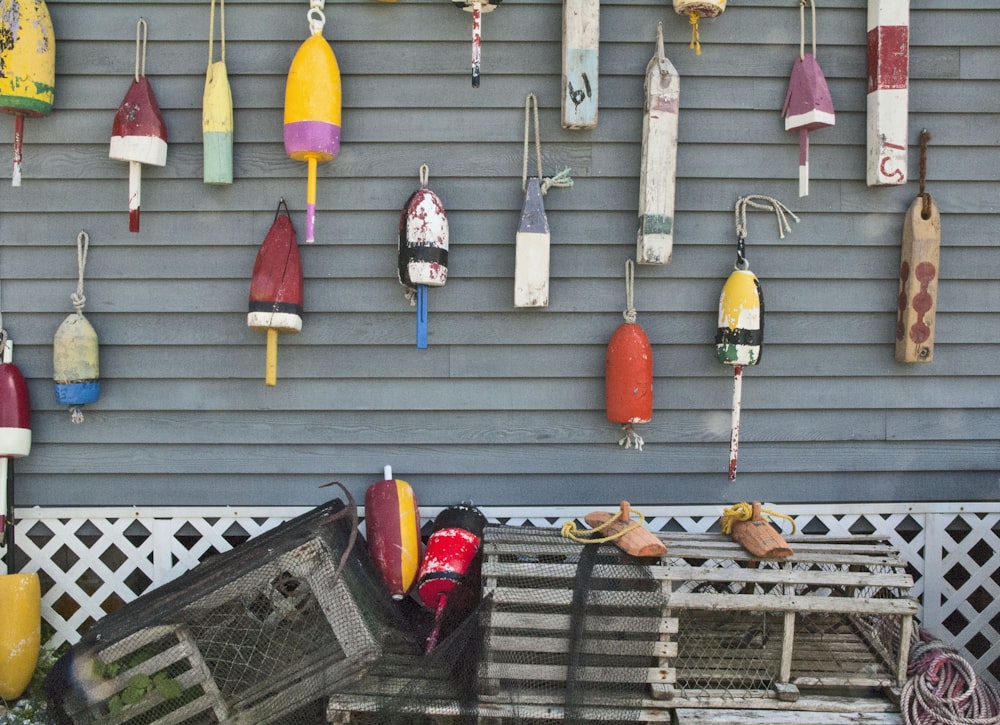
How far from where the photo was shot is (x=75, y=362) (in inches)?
133

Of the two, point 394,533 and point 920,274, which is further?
point 920,274

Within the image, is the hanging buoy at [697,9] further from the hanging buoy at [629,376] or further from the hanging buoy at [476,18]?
the hanging buoy at [629,376]

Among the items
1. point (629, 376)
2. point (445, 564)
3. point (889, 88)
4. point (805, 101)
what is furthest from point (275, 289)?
point (889, 88)

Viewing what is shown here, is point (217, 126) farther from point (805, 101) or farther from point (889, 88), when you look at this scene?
point (889, 88)

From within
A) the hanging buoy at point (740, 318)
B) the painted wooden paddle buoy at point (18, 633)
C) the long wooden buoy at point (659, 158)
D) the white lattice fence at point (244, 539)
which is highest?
the long wooden buoy at point (659, 158)

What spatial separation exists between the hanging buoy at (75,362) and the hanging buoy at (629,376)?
2.11 m

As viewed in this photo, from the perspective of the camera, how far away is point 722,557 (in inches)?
118

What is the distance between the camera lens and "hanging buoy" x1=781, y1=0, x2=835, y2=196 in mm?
3391

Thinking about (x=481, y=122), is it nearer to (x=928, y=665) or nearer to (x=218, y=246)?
(x=218, y=246)

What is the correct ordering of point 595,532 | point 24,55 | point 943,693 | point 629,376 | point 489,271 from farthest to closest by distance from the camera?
point 489,271
point 629,376
point 24,55
point 595,532
point 943,693

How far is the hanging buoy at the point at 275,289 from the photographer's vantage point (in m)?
3.33

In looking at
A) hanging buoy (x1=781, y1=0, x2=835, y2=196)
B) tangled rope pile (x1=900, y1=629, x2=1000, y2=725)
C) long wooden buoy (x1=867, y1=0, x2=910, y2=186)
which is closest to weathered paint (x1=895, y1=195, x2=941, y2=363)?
long wooden buoy (x1=867, y1=0, x2=910, y2=186)

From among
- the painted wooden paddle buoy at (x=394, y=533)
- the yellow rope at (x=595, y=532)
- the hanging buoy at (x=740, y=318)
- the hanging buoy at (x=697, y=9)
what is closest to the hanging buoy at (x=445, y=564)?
the painted wooden paddle buoy at (x=394, y=533)

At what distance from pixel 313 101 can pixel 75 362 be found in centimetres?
142
